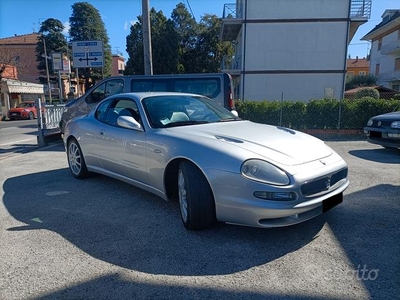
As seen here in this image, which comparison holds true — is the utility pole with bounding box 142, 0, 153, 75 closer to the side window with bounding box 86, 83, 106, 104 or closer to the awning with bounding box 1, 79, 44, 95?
the side window with bounding box 86, 83, 106, 104

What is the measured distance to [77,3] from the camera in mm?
47094

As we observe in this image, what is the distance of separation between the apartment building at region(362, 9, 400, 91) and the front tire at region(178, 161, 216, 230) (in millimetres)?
33908

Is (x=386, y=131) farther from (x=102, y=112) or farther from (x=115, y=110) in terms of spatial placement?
(x=102, y=112)

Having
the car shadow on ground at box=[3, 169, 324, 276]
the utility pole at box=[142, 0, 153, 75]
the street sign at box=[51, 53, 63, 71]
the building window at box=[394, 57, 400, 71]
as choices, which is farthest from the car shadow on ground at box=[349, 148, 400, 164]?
the building window at box=[394, 57, 400, 71]

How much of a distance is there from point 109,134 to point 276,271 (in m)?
2.91

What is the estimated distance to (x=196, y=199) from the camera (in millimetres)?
2908

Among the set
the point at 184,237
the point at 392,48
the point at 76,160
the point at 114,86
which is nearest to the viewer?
the point at 184,237

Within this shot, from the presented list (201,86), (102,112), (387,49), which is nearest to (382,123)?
(201,86)

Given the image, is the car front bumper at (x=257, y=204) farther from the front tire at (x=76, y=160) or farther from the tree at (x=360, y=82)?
the tree at (x=360, y=82)

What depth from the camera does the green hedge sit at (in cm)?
1109

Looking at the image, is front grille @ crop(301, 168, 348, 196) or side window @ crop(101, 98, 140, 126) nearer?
front grille @ crop(301, 168, 348, 196)

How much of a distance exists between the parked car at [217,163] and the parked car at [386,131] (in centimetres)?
439

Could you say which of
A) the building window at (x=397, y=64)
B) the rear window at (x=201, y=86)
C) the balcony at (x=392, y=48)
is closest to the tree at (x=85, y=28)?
the balcony at (x=392, y=48)

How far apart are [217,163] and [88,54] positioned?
13756 mm
